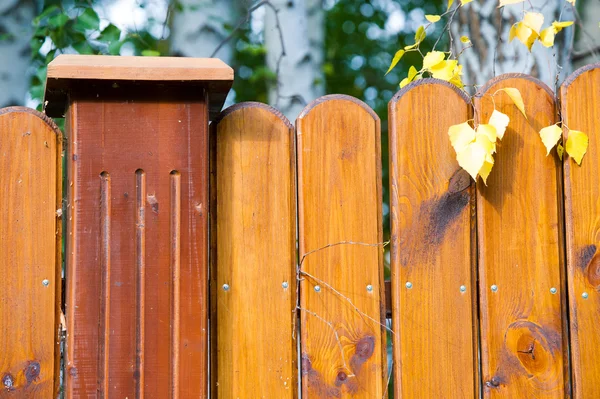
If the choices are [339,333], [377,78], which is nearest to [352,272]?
[339,333]

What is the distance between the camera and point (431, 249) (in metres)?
1.75

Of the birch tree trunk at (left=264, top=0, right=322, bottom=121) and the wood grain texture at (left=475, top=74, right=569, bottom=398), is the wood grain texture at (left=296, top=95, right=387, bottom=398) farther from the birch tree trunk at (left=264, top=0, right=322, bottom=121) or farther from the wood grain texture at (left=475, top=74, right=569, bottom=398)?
the birch tree trunk at (left=264, top=0, right=322, bottom=121)

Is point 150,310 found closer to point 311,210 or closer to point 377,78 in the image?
point 311,210

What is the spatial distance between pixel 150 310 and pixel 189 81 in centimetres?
54

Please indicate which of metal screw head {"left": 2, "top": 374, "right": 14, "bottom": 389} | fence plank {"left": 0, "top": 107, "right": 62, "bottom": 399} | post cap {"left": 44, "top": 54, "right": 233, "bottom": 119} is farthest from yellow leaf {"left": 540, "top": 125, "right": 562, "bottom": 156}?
metal screw head {"left": 2, "top": 374, "right": 14, "bottom": 389}

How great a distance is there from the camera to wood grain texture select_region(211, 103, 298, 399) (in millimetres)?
1677

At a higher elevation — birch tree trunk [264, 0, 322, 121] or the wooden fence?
birch tree trunk [264, 0, 322, 121]

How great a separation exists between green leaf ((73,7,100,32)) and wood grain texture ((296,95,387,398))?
1.78 metres

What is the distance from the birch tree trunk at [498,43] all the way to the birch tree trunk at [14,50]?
2.09 metres

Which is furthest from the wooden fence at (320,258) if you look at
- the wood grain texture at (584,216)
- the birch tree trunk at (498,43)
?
the birch tree trunk at (498,43)

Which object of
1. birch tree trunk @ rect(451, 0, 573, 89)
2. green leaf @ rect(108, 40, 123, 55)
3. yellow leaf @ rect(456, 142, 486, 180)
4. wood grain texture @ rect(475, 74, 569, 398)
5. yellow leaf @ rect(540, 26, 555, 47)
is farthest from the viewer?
green leaf @ rect(108, 40, 123, 55)

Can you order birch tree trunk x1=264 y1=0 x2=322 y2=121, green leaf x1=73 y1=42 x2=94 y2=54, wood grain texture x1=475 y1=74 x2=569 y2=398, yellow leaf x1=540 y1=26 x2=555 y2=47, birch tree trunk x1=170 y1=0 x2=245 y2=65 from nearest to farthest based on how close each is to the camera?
wood grain texture x1=475 y1=74 x2=569 y2=398 → yellow leaf x1=540 y1=26 x2=555 y2=47 → green leaf x1=73 y1=42 x2=94 y2=54 → birch tree trunk x1=264 y1=0 x2=322 y2=121 → birch tree trunk x1=170 y1=0 x2=245 y2=65

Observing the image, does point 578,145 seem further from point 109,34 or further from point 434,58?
point 109,34

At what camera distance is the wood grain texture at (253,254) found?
168 centimetres
